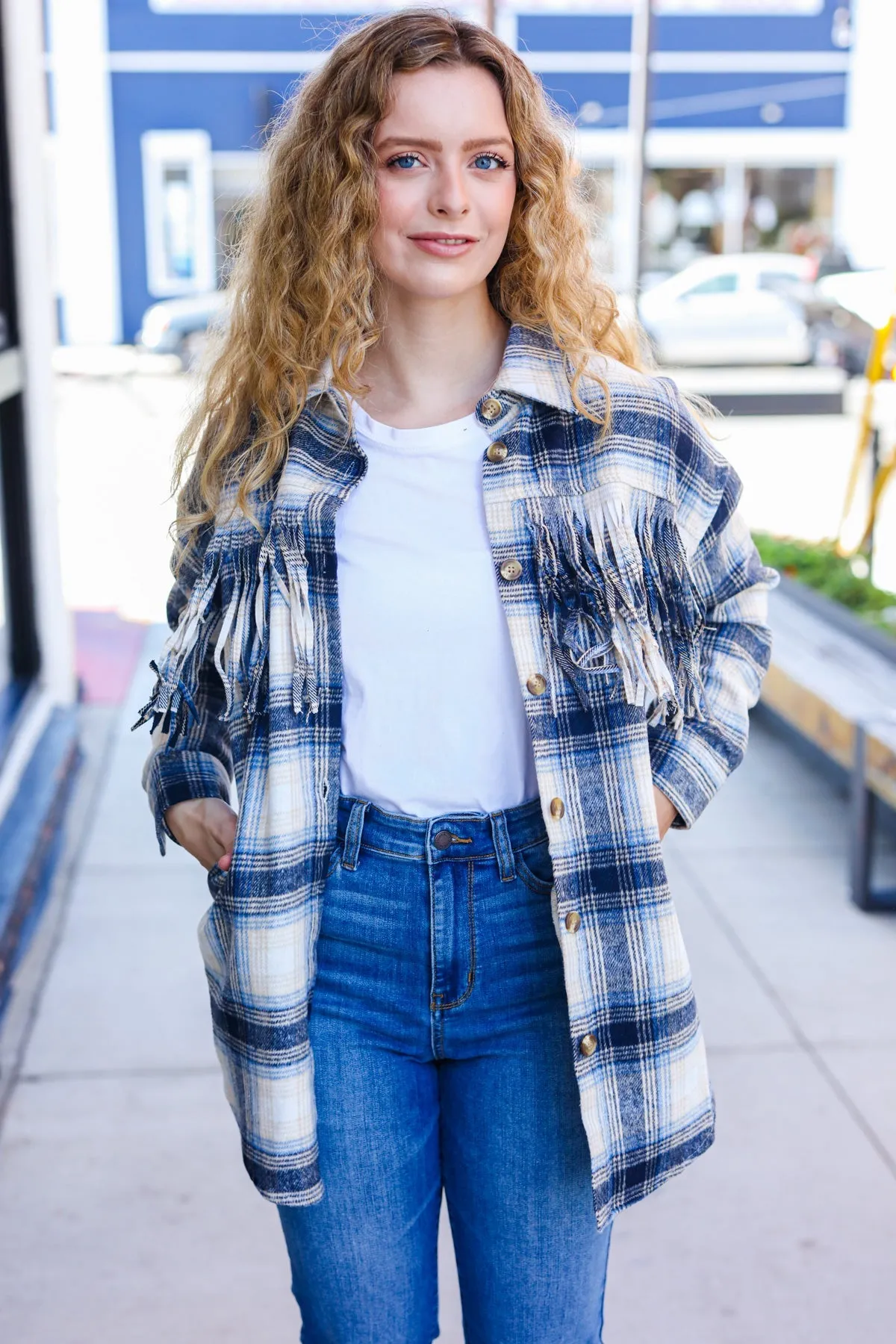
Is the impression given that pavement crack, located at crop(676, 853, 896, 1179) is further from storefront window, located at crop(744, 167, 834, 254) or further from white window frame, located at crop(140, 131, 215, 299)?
storefront window, located at crop(744, 167, 834, 254)

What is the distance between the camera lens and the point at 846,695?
Result: 5012 millimetres

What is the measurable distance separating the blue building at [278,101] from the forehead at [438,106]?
79.2ft

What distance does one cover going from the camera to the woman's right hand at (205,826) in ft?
6.24

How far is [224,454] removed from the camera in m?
1.93

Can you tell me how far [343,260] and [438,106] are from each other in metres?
0.23

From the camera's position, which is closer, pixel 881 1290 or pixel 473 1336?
pixel 473 1336

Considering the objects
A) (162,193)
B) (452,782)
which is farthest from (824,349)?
(452,782)

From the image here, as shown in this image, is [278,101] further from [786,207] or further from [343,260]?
[343,260]

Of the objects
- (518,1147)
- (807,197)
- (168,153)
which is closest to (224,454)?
(518,1147)

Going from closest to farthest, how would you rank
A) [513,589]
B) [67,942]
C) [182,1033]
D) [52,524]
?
[513,589] → [182,1033] → [67,942] → [52,524]

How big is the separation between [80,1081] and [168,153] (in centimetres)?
2494

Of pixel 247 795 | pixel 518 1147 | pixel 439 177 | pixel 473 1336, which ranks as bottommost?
pixel 473 1336

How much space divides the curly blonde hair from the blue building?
23970mm

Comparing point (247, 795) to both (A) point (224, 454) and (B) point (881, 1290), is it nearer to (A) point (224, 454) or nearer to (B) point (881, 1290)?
(A) point (224, 454)
